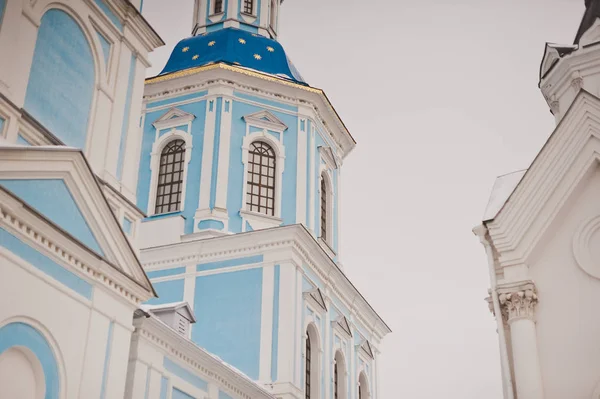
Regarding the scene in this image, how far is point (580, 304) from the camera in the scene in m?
13.9

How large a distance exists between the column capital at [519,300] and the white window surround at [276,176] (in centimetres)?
1149

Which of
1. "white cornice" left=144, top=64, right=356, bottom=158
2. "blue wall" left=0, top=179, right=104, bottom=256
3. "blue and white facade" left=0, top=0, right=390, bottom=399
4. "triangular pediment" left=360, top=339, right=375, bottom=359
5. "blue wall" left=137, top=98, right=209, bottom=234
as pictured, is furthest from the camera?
"triangular pediment" left=360, top=339, right=375, bottom=359

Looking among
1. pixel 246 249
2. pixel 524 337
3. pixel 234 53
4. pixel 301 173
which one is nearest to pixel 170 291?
pixel 246 249

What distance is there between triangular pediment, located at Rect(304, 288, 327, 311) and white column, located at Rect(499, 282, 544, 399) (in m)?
10.3

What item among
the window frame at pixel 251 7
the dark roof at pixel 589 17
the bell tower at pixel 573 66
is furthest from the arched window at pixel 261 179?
the dark roof at pixel 589 17

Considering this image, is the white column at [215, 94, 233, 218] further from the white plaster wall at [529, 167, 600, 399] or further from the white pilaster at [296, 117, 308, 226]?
the white plaster wall at [529, 167, 600, 399]

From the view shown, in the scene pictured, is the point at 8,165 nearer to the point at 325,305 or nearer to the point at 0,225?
the point at 0,225

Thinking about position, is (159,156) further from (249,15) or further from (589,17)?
(589,17)

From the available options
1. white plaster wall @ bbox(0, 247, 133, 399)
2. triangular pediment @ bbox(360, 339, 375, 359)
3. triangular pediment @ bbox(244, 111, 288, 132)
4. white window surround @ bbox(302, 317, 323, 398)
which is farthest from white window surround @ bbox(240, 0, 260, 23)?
white plaster wall @ bbox(0, 247, 133, 399)

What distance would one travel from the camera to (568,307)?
14.0 m

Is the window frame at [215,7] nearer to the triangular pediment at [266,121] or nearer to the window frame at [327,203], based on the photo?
the triangular pediment at [266,121]

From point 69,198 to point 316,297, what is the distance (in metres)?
12.2

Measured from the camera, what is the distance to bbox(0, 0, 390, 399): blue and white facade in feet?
41.9

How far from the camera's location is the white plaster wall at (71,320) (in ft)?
39.5
